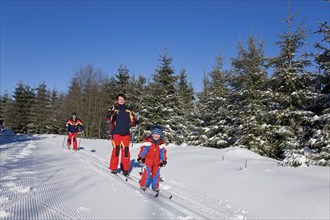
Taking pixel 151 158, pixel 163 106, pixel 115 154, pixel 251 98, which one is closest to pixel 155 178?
pixel 151 158

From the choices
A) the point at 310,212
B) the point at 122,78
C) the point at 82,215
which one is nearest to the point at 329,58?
the point at 310,212

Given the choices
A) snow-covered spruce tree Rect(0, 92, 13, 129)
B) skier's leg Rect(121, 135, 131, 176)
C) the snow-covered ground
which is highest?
snow-covered spruce tree Rect(0, 92, 13, 129)

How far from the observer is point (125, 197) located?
4.84 metres

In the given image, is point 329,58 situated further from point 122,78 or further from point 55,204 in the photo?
point 122,78

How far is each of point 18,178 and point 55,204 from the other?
2149 mm

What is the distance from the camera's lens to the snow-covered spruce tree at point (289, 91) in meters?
13.1

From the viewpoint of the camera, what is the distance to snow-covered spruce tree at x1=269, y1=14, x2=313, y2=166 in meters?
13.1

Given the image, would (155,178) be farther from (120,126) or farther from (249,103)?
(249,103)

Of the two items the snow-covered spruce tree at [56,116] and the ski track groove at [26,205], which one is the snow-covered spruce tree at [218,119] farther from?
the snow-covered spruce tree at [56,116]

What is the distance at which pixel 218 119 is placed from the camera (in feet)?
70.7

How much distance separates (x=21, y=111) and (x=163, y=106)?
1490 inches

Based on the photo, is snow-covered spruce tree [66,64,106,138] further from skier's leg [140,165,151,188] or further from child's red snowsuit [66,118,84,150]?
skier's leg [140,165,151,188]

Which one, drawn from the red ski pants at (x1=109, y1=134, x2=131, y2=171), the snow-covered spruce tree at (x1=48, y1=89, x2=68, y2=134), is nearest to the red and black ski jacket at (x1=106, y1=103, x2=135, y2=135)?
the red ski pants at (x1=109, y1=134, x2=131, y2=171)

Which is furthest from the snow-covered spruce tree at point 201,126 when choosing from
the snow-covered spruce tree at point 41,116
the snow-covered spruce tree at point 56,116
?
the snow-covered spruce tree at point 41,116
